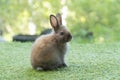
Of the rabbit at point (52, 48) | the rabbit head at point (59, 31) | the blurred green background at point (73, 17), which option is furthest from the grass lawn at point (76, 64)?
the blurred green background at point (73, 17)

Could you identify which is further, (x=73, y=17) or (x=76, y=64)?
(x=73, y=17)

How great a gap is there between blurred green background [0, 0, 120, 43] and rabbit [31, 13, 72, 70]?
17.8 feet

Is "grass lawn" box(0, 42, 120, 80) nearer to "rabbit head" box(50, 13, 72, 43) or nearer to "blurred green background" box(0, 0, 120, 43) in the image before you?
"rabbit head" box(50, 13, 72, 43)

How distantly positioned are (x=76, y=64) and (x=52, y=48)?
31 centimetres

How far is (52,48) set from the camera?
2.33 metres

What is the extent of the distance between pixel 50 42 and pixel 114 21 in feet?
20.5

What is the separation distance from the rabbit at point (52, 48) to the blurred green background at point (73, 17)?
5.41 metres

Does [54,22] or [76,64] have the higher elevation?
[54,22]

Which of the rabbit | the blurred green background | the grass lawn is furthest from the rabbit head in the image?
the blurred green background

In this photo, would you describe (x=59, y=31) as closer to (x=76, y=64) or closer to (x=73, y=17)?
(x=76, y=64)

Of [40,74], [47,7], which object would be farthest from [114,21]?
[40,74]

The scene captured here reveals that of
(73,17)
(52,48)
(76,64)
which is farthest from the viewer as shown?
(73,17)

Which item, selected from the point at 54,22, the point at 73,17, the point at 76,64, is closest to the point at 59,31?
the point at 54,22

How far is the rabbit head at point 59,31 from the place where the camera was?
2.32 meters
